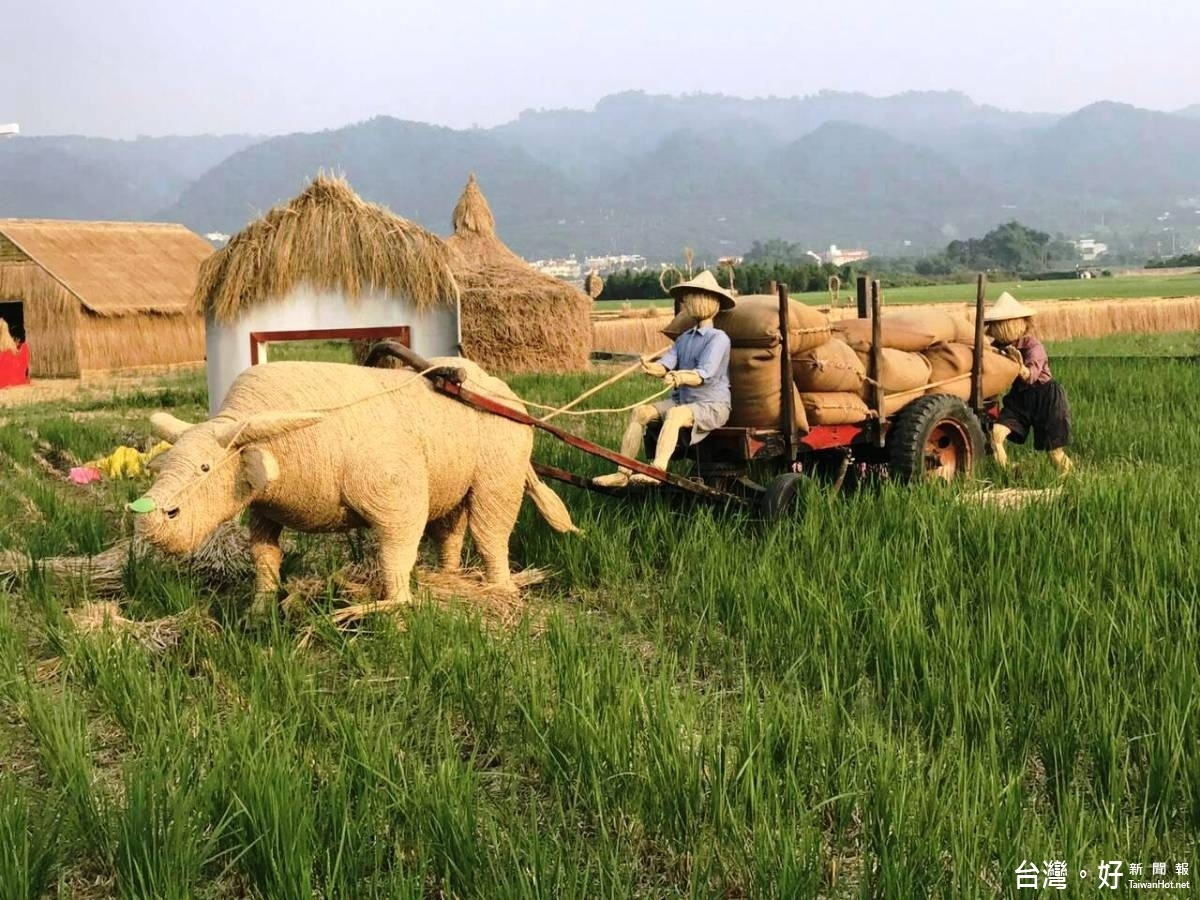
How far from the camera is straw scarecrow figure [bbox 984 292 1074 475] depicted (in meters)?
6.76

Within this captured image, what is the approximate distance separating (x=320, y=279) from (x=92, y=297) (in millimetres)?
11094

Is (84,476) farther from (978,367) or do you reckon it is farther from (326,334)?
(978,367)

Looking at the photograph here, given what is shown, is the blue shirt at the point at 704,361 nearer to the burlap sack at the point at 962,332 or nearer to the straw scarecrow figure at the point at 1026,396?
the burlap sack at the point at 962,332

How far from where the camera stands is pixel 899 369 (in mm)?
6109

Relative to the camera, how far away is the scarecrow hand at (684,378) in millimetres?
4984

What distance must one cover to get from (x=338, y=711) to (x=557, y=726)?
545 millimetres

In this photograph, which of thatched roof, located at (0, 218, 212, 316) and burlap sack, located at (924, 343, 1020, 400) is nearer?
burlap sack, located at (924, 343, 1020, 400)

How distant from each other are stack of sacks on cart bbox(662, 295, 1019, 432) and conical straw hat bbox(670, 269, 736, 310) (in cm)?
18

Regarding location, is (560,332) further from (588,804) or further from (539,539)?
(588,804)

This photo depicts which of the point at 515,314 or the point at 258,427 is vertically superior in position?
the point at 515,314

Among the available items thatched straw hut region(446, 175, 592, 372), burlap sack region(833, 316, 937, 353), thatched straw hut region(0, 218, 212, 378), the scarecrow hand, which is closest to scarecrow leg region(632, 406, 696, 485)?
the scarecrow hand

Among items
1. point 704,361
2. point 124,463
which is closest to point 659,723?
point 704,361

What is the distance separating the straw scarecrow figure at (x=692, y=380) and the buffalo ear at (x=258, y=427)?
170cm

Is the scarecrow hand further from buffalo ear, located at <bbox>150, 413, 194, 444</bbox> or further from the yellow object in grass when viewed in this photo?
the yellow object in grass
